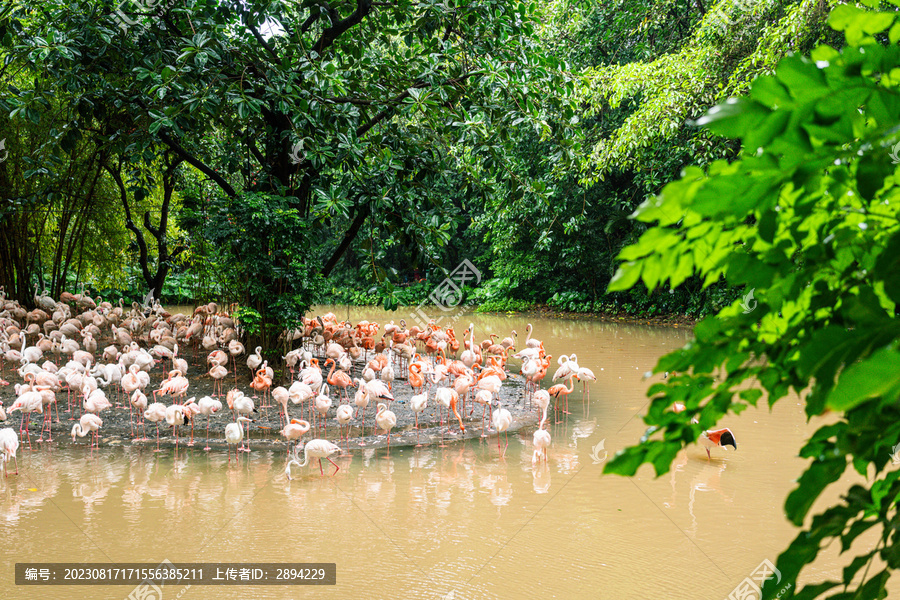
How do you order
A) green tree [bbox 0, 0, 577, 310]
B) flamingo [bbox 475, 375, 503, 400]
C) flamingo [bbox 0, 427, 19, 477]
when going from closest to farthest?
1. flamingo [bbox 0, 427, 19, 477]
2. green tree [bbox 0, 0, 577, 310]
3. flamingo [bbox 475, 375, 503, 400]

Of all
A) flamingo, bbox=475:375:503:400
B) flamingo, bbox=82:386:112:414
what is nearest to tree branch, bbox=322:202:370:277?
flamingo, bbox=475:375:503:400

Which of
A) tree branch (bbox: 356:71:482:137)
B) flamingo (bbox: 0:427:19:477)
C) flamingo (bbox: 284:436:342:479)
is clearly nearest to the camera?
flamingo (bbox: 0:427:19:477)

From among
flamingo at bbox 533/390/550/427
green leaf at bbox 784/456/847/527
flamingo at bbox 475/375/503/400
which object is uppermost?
green leaf at bbox 784/456/847/527

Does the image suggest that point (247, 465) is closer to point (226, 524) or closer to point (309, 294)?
point (226, 524)

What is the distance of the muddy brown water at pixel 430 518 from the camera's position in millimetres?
3463

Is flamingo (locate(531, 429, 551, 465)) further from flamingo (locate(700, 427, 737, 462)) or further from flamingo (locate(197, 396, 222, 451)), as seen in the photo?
flamingo (locate(197, 396, 222, 451))

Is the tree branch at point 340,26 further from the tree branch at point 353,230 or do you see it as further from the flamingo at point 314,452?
the flamingo at point 314,452

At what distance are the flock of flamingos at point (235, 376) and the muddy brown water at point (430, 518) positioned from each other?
12.7 inches

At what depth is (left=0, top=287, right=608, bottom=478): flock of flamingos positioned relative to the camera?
5590 mm

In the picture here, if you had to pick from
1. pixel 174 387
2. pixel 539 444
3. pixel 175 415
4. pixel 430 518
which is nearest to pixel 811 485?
pixel 430 518

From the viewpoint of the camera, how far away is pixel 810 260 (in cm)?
72

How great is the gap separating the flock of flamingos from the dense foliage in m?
4.53

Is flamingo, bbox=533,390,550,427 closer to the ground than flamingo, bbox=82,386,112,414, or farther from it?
closer to the ground

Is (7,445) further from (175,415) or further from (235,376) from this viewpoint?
(235,376)
